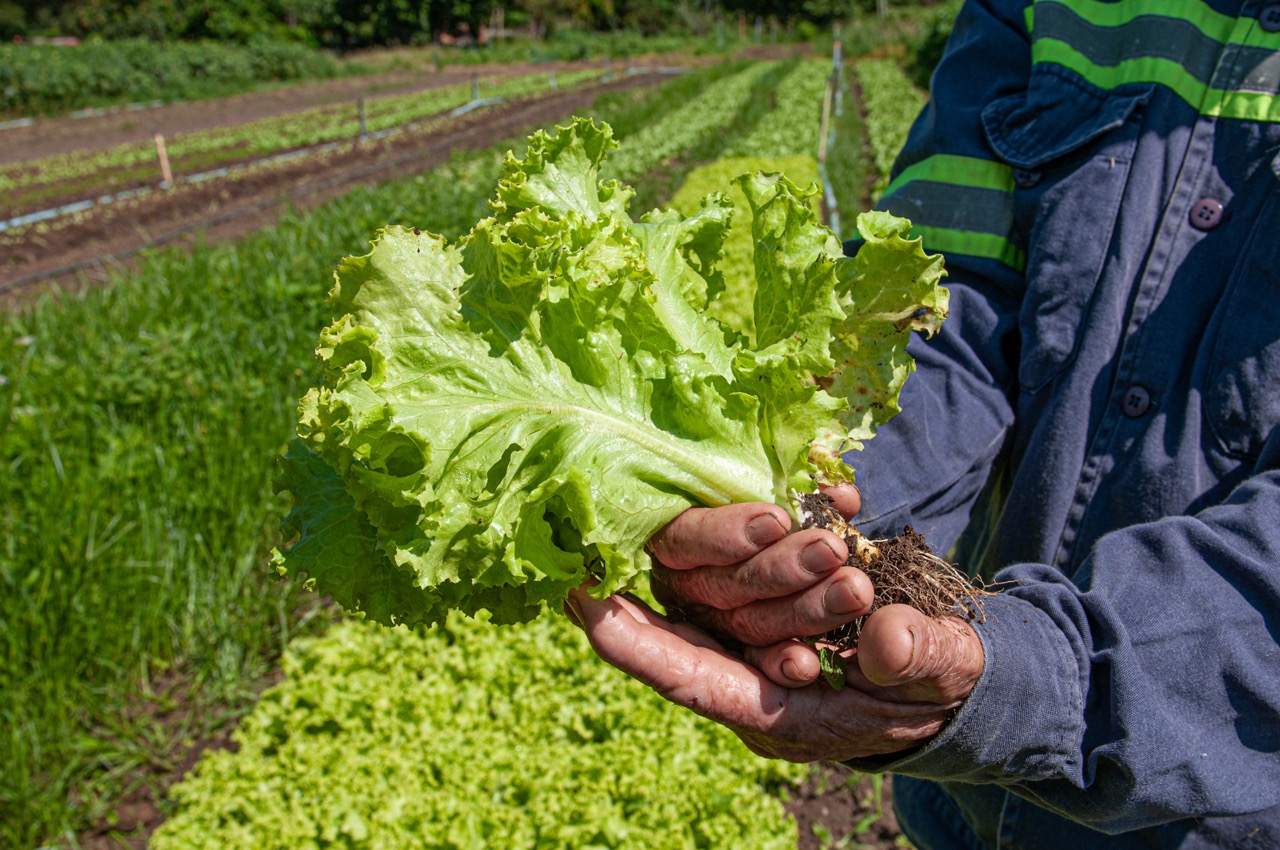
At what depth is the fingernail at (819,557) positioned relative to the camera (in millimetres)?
1674

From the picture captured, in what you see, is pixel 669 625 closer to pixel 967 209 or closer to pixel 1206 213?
pixel 967 209

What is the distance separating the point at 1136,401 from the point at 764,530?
1000 millimetres

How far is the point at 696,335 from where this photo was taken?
206 centimetres

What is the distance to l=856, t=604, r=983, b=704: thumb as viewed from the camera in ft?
4.97

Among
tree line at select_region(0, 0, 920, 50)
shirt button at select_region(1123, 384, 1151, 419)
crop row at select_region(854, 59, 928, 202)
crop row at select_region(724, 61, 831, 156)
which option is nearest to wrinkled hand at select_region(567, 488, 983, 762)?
shirt button at select_region(1123, 384, 1151, 419)

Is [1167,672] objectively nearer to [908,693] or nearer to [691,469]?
[908,693]

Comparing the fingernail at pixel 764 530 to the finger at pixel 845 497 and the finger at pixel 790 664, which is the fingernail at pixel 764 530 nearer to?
the finger at pixel 790 664

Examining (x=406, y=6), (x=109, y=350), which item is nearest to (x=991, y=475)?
(x=109, y=350)

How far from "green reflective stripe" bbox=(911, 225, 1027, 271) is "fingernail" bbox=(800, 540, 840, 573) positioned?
102 cm

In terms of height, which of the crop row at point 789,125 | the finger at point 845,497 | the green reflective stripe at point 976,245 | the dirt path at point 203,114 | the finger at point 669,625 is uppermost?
the green reflective stripe at point 976,245

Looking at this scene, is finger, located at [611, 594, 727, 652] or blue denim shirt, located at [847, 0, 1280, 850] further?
finger, located at [611, 594, 727, 652]

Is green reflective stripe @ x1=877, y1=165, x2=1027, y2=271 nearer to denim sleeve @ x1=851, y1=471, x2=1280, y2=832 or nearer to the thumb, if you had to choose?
denim sleeve @ x1=851, y1=471, x2=1280, y2=832

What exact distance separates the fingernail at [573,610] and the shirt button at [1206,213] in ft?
5.42

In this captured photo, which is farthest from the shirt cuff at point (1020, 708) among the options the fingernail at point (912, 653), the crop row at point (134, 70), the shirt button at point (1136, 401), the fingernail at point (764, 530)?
the crop row at point (134, 70)
